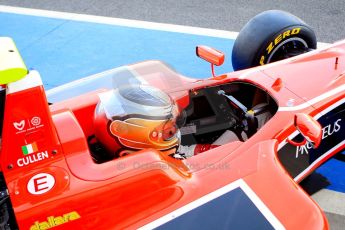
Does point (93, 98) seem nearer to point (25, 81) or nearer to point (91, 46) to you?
point (25, 81)

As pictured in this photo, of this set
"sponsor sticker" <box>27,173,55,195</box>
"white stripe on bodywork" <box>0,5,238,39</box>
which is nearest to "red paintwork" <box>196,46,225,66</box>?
"sponsor sticker" <box>27,173,55,195</box>

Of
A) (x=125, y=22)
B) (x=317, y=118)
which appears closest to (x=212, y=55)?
(x=317, y=118)

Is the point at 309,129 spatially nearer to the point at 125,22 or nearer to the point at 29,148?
the point at 29,148

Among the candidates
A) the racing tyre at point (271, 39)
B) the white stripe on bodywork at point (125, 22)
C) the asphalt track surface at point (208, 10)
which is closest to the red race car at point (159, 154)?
the racing tyre at point (271, 39)

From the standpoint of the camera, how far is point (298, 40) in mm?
3918

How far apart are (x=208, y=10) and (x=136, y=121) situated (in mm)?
4254

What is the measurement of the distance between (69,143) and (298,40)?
2273mm

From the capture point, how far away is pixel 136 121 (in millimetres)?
2463

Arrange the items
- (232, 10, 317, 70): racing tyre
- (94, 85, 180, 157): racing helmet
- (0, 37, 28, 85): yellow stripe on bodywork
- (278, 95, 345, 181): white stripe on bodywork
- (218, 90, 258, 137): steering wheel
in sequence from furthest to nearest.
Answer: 1. (232, 10, 317, 70): racing tyre
2. (218, 90, 258, 137): steering wheel
3. (278, 95, 345, 181): white stripe on bodywork
4. (94, 85, 180, 157): racing helmet
5. (0, 37, 28, 85): yellow stripe on bodywork

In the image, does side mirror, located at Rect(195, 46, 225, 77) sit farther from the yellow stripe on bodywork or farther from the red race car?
the yellow stripe on bodywork

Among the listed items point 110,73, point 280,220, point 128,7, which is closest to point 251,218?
point 280,220

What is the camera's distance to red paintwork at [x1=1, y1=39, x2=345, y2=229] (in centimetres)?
222

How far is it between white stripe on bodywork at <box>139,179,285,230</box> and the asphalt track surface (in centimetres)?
367

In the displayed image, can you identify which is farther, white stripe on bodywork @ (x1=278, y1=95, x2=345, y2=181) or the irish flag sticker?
white stripe on bodywork @ (x1=278, y1=95, x2=345, y2=181)
